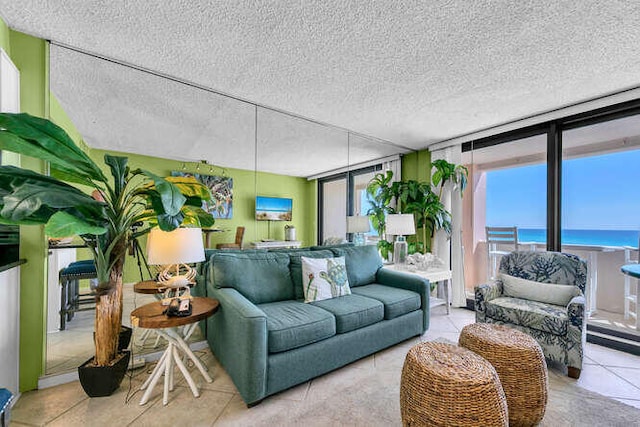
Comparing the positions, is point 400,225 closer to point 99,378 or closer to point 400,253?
point 400,253

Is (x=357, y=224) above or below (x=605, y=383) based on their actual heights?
above

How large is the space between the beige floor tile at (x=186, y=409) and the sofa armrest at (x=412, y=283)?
6.35ft

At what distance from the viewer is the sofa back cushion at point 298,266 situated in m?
2.52

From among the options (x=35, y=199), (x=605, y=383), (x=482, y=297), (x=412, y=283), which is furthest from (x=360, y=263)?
(x=35, y=199)

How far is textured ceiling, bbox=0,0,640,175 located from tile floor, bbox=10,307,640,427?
1.90 m

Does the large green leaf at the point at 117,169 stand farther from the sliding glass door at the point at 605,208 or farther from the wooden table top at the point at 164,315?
the sliding glass door at the point at 605,208

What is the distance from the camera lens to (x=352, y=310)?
7.20 feet

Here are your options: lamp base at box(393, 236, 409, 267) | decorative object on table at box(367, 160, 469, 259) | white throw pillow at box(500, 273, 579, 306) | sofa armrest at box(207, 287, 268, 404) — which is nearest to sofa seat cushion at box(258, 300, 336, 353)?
sofa armrest at box(207, 287, 268, 404)

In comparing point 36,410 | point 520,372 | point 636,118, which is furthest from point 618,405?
point 36,410

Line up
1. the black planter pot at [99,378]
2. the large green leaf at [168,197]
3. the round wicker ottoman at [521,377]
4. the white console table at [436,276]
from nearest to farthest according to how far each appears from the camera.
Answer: the large green leaf at [168,197]
the round wicker ottoman at [521,377]
the black planter pot at [99,378]
the white console table at [436,276]

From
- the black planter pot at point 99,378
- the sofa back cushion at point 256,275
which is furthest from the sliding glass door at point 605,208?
the black planter pot at point 99,378

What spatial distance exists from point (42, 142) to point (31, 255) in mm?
1062

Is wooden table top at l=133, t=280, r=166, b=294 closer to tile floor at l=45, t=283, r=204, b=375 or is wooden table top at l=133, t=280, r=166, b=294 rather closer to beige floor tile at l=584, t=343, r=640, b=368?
tile floor at l=45, t=283, r=204, b=375

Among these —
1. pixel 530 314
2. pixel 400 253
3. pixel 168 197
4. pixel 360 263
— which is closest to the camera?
pixel 168 197
